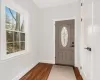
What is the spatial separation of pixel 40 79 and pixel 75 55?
1939mm

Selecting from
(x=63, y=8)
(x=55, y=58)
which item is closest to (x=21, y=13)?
(x=63, y=8)

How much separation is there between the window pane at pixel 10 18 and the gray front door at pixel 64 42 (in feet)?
6.84

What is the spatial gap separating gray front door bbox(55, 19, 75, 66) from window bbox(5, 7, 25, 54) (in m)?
1.71

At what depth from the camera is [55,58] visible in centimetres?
403

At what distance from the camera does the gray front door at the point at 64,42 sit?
3.77 meters

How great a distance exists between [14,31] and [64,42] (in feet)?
7.49

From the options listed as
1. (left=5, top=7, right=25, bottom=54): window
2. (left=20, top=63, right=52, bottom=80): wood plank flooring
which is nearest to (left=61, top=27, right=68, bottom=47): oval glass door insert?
(left=20, top=63, right=52, bottom=80): wood plank flooring

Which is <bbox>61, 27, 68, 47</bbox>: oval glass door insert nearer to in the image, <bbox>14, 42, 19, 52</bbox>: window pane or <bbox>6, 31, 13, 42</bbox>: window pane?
<bbox>14, 42, 19, 52</bbox>: window pane

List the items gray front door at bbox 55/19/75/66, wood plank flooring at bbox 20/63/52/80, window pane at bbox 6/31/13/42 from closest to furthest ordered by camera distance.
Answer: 1. window pane at bbox 6/31/13/42
2. wood plank flooring at bbox 20/63/52/80
3. gray front door at bbox 55/19/75/66

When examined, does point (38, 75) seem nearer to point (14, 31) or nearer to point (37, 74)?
point (37, 74)

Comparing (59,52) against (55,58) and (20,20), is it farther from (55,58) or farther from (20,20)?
(20,20)

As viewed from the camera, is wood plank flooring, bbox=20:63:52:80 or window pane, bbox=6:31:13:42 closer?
window pane, bbox=6:31:13:42

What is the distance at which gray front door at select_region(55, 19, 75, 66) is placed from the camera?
3.77 m

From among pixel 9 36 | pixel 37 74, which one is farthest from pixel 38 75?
pixel 9 36
